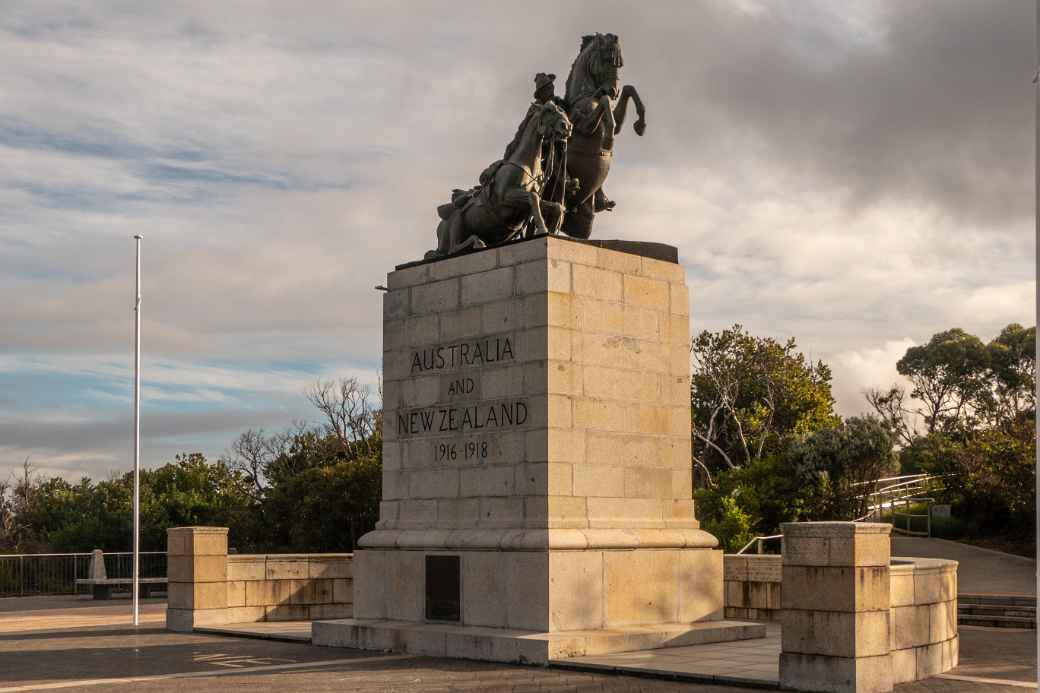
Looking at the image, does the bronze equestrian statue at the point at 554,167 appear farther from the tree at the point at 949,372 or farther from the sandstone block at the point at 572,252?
the tree at the point at 949,372

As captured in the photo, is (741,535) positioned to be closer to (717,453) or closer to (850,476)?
(850,476)

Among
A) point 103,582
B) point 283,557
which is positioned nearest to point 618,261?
point 283,557

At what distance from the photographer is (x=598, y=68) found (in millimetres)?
19031

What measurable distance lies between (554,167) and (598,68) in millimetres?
1681

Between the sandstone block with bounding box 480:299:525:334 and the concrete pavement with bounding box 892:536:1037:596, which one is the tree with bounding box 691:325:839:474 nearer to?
the concrete pavement with bounding box 892:536:1037:596

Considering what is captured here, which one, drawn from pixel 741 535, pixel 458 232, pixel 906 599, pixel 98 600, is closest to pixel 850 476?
pixel 741 535

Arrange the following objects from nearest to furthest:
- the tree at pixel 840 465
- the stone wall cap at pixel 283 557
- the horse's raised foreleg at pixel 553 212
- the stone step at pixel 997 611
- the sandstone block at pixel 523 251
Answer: the sandstone block at pixel 523 251
the horse's raised foreleg at pixel 553 212
the stone wall cap at pixel 283 557
the stone step at pixel 997 611
the tree at pixel 840 465

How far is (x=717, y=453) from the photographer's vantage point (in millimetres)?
52188

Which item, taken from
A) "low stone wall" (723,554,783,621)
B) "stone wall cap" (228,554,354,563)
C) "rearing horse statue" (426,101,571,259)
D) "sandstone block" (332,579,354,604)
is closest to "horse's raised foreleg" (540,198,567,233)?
"rearing horse statue" (426,101,571,259)

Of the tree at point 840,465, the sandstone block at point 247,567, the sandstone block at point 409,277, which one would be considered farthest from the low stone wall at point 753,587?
the tree at point 840,465

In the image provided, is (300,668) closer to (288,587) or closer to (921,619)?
(921,619)

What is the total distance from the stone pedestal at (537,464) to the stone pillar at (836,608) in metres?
3.27

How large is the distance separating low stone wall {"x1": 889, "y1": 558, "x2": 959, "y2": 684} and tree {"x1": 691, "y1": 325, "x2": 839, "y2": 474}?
35.7 metres

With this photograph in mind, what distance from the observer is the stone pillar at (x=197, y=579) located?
2141 cm
